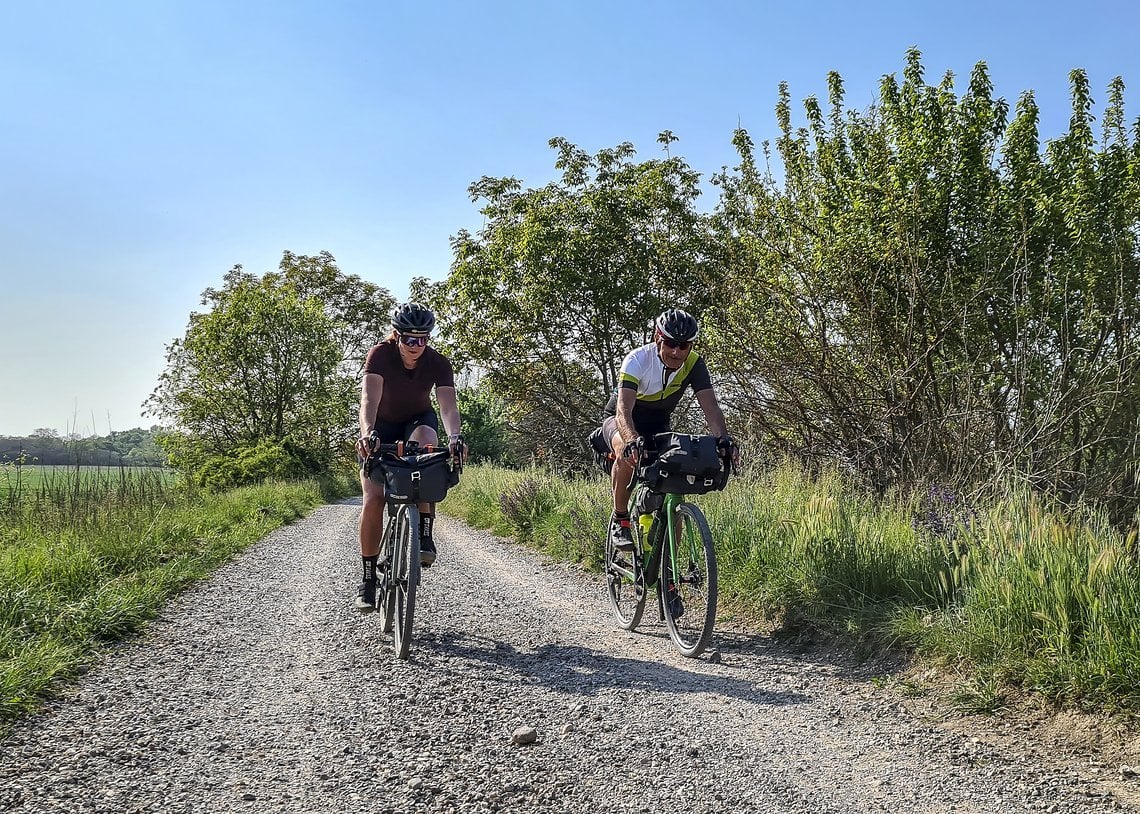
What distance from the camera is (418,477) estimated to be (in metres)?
4.82

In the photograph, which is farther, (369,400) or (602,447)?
(602,447)

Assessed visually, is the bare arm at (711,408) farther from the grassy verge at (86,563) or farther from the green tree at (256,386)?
the green tree at (256,386)

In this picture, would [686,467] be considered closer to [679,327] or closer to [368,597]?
[679,327]

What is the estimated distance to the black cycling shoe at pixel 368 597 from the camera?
214 inches

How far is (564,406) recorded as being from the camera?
816 inches

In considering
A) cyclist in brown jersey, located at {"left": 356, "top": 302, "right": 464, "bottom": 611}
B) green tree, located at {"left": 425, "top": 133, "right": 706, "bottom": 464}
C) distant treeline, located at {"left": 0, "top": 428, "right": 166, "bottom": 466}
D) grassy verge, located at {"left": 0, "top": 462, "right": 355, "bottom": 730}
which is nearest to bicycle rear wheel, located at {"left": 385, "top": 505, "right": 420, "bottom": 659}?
cyclist in brown jersey, located at {"left": 356, "top": 302, "right": 464, "bottom": 611}

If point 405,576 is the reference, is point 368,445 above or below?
above

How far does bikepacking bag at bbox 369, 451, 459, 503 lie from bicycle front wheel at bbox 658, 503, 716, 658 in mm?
1504

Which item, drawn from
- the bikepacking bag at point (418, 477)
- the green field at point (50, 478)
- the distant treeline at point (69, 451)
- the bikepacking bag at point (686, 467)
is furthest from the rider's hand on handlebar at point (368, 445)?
the distant treeline at point (69, 451)

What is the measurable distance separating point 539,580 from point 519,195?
15.3 meters

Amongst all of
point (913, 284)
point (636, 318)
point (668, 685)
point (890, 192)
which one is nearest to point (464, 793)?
point (668, 685)

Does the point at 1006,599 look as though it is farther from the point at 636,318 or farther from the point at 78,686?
the point at 636,318

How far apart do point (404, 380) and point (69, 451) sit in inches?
259

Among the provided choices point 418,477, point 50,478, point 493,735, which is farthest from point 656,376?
point 50,478
